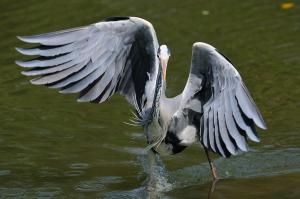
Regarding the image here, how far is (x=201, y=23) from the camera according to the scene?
1150 centimetres

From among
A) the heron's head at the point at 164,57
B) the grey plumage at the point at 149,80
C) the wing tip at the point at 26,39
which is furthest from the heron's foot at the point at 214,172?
the wing tip at the point at 26,39

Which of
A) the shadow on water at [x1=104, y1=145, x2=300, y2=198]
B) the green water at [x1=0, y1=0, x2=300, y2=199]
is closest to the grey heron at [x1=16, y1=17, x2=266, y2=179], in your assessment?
the shadow on water at [x1=104, y1=145, x2=300, y2=198]

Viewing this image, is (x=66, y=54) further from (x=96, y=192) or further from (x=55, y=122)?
(x=55, y=122)

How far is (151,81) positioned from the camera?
7.44 m

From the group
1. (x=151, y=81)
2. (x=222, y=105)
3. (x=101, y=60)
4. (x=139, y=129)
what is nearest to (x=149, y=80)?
(x=151, y=81)

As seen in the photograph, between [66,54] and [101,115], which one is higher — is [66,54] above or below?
above

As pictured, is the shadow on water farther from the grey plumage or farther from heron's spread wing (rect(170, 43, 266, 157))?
heron's spread wing (rect(170, 43, 266, 157))

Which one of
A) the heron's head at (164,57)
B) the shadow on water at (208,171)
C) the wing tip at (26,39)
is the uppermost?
the wing tip at (26,39)

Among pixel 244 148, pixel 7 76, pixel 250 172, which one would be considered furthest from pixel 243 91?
pixel 7 76

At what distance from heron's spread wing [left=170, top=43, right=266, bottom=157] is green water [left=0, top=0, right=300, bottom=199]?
0.69 m

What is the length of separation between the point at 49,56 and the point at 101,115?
7.75 feet

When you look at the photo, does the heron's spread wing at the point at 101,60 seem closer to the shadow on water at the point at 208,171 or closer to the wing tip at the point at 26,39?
the wing tip at the point at 26,39

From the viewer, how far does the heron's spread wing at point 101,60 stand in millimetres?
6852

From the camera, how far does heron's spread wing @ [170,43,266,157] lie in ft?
21.6
